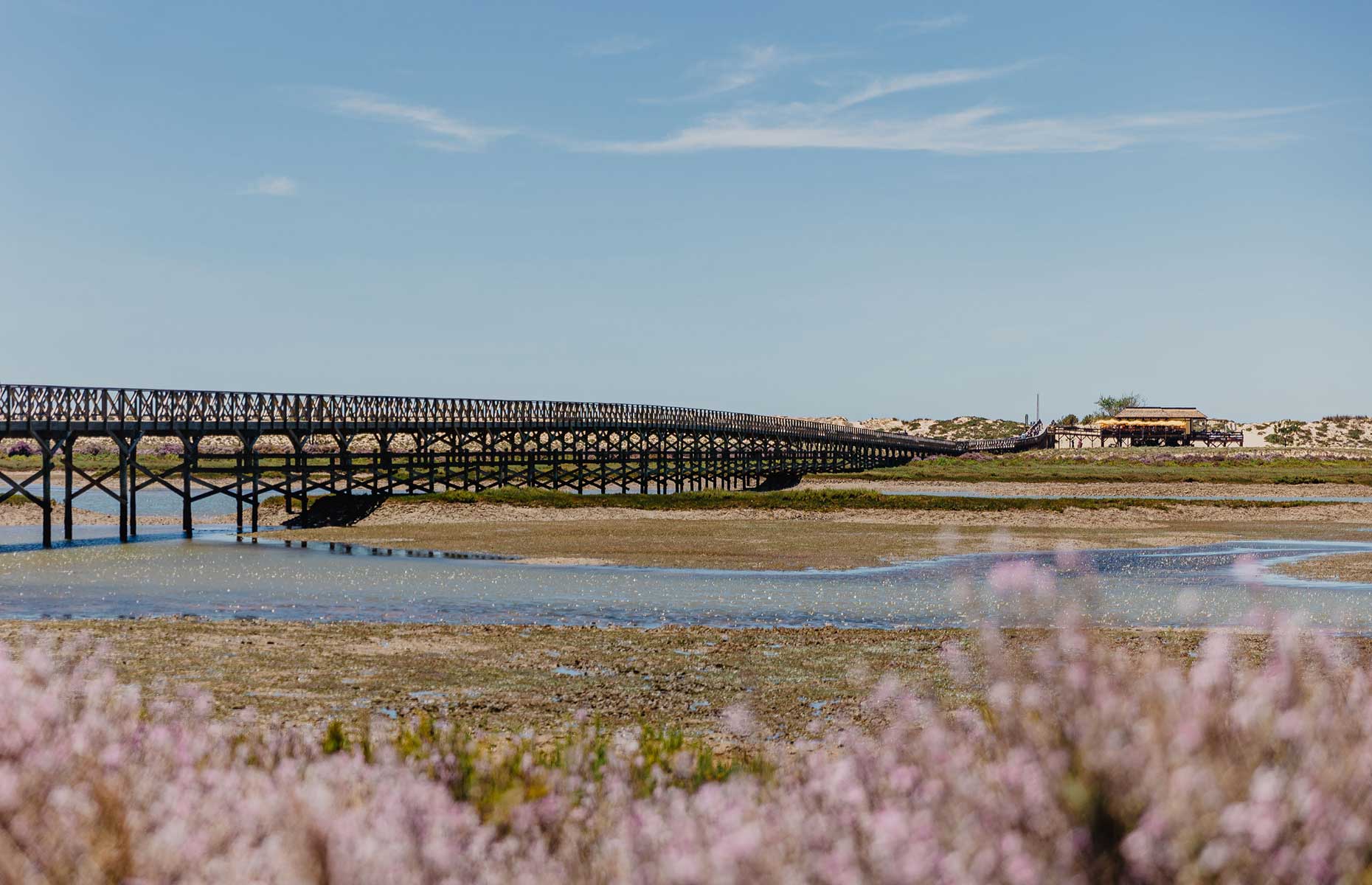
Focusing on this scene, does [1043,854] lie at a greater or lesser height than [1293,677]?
lesser

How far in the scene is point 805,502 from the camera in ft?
170

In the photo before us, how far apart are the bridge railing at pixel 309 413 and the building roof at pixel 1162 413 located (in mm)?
81751

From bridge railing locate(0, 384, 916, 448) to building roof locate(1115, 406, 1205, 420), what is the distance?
8175 centimetres

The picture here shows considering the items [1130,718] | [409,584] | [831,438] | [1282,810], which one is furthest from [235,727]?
[831,438]

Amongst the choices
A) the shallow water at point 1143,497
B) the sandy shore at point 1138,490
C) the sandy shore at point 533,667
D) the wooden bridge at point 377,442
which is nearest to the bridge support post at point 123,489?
the wooden bridge at point 377,442

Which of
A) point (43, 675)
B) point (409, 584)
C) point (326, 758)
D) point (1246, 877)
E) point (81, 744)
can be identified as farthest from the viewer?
point (409, 584)

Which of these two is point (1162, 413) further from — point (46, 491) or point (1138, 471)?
point (46, 491)

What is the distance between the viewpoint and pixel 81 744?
20.1ft

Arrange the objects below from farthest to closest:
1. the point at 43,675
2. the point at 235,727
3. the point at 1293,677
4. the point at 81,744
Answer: the point at 235,727 → the point at 43,675 → the point at 81,744 → the point at 1293,677

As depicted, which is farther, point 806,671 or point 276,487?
point 276,487

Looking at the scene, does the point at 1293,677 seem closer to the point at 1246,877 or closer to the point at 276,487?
the point at 1246,877

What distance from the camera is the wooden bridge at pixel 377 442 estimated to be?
42156 mm

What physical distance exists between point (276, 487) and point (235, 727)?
3985 cm

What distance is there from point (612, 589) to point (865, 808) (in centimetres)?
2171
